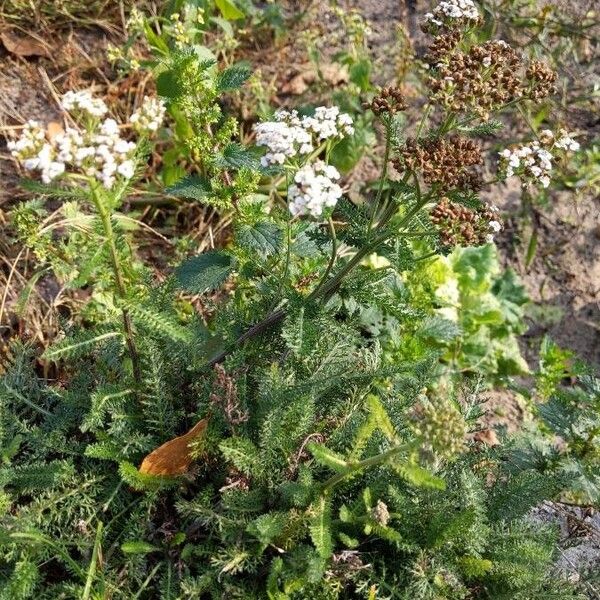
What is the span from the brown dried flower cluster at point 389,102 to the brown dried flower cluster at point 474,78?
0.29ft

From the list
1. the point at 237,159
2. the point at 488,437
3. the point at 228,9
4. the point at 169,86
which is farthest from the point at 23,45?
the point at 488,437

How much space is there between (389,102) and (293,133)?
0.32 metres

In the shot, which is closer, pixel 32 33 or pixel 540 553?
pixel 540 553

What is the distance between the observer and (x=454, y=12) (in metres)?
2.05

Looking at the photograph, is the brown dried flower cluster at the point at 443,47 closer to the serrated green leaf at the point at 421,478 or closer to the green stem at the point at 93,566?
the serrated green leaf at the point at 421,478

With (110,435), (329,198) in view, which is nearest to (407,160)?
(329,198)

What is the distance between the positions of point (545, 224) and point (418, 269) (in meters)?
1.14

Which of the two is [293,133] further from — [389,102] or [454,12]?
[454,12]

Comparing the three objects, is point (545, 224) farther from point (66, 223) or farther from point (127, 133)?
point (66, 223)

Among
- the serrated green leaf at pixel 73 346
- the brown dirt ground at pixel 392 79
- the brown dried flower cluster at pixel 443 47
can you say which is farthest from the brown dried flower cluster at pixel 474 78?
the brown dirt ground at pixel 392 79

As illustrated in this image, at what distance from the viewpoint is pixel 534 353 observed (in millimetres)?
3475

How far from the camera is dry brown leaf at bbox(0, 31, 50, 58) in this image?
10.9ft

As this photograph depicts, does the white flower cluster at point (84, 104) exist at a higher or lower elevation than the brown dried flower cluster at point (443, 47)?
lower

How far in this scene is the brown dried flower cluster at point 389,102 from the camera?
6.26ft
